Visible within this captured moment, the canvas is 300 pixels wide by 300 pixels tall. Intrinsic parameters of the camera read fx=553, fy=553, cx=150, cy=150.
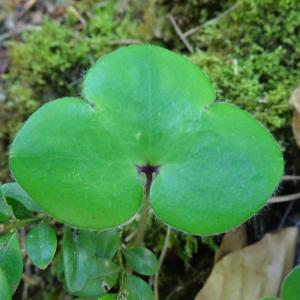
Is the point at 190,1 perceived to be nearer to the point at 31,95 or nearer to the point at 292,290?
the point at 31,95

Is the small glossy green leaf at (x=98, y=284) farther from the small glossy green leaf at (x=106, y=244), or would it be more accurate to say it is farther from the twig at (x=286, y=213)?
the twig at (x=286, y=213)

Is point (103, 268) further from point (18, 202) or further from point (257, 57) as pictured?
point (257, 57)

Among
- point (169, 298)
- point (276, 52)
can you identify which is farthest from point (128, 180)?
point (276, 52)

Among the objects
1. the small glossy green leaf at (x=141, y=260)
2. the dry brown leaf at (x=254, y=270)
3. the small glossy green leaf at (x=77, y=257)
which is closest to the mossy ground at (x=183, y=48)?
the dry brown leaf at (x=254, y=270)

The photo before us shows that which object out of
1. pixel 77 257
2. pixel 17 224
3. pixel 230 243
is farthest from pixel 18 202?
pixel 230 243

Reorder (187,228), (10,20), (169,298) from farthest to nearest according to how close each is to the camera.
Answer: (10,20) → (169,298) → (187,228)

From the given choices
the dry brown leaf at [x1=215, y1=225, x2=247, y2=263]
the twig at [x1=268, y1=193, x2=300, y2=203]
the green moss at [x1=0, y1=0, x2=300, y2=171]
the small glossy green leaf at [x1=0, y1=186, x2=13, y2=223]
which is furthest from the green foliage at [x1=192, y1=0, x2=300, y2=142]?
the small glossy green leaf at [x1=0, y1=186, x2=13, y2=223]

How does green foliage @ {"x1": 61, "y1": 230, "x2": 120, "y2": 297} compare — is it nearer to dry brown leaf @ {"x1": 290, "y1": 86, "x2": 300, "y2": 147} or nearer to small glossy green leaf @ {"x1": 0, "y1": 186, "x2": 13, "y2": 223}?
small glossy green leaf @ {"x1": 0, "y1": 186, "x2": 13, "y2": 223}
